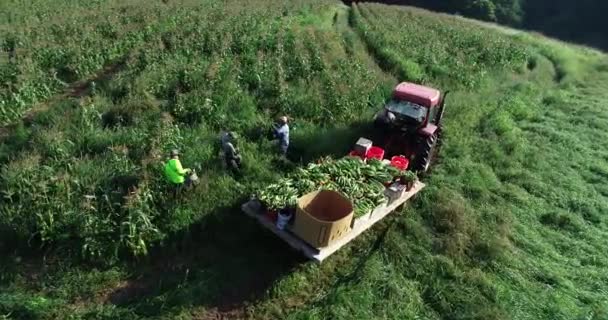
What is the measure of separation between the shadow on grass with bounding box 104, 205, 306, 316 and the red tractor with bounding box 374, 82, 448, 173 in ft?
13.5

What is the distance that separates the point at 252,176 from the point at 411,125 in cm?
402

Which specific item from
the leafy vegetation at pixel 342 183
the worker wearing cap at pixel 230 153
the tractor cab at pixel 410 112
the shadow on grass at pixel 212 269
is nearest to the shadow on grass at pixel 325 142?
the tractor cab at pixel 410 112

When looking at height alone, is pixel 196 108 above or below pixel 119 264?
above

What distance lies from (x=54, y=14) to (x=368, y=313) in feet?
54.5

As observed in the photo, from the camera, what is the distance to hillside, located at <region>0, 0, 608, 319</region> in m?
8.12

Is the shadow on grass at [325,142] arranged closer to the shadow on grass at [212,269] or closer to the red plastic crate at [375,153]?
the red plastic crate at [375,153]

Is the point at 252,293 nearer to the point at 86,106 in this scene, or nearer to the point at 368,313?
the point at 368,313

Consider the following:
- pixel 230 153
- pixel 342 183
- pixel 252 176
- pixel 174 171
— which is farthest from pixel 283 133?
pixel 174 171

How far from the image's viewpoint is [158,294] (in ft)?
25.6

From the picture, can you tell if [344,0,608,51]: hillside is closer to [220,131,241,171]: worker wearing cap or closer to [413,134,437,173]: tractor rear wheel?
[413,134,437,173]: tractor rear wheel

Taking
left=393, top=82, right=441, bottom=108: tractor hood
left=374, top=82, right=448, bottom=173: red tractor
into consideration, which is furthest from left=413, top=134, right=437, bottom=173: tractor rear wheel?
left=393, top=82, right=441, bottom=108: tractor hood

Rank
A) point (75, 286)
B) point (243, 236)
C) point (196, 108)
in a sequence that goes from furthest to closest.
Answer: point (196, 108) < point (243, 236) < point (75, 286)

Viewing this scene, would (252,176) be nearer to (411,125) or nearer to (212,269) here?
(212,269)

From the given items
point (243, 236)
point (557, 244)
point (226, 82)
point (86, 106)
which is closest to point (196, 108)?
Result: point (226, 82)
